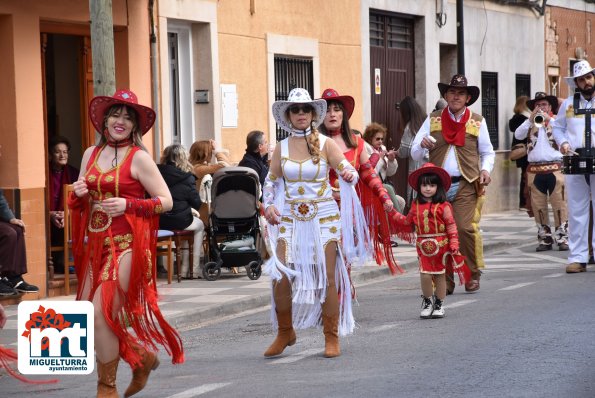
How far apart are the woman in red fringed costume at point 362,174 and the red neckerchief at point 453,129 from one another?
3.91 ft

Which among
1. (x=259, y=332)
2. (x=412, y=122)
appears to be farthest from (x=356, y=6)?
(x=259, y=332)

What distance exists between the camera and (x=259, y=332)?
1155cm

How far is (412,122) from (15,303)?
7188 mm

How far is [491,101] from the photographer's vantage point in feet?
90.3

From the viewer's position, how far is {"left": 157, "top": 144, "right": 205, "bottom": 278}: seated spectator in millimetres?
15281

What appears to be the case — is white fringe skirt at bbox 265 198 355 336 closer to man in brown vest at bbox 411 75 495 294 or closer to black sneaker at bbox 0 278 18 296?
man in brown vest at bbox 411 75 495 294

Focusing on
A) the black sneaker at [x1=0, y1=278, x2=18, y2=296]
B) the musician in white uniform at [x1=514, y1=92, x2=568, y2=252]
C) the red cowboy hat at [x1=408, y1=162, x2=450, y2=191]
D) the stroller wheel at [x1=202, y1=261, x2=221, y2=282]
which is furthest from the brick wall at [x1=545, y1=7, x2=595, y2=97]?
the black sneaker at [x1=0, y1=278, x2=18, y2=296]

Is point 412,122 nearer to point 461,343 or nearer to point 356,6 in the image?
point 356,6

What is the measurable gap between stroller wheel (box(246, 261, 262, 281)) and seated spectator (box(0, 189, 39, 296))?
2886 millimetres

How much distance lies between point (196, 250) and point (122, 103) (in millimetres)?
7506

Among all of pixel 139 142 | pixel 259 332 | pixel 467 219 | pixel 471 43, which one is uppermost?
pixel 471 43

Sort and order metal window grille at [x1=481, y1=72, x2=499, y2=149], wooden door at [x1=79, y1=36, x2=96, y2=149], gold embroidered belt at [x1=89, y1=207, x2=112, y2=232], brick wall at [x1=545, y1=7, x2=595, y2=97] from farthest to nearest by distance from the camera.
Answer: brick wall at [x1=545, y1=7, x2=595, y2=97] → metal window grille at [x1=481, y1=72, x2=499, y2=149] → wooden door at [x1=79, y1=36, x2=96, y2=149] → gold embroidered belt at [x1=89, y1=207, x2=112, y2=232]

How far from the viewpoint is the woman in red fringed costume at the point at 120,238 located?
805 cm

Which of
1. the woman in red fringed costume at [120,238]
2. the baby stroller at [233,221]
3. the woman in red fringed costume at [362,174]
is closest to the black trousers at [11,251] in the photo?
the baby stroller at [233,221]
